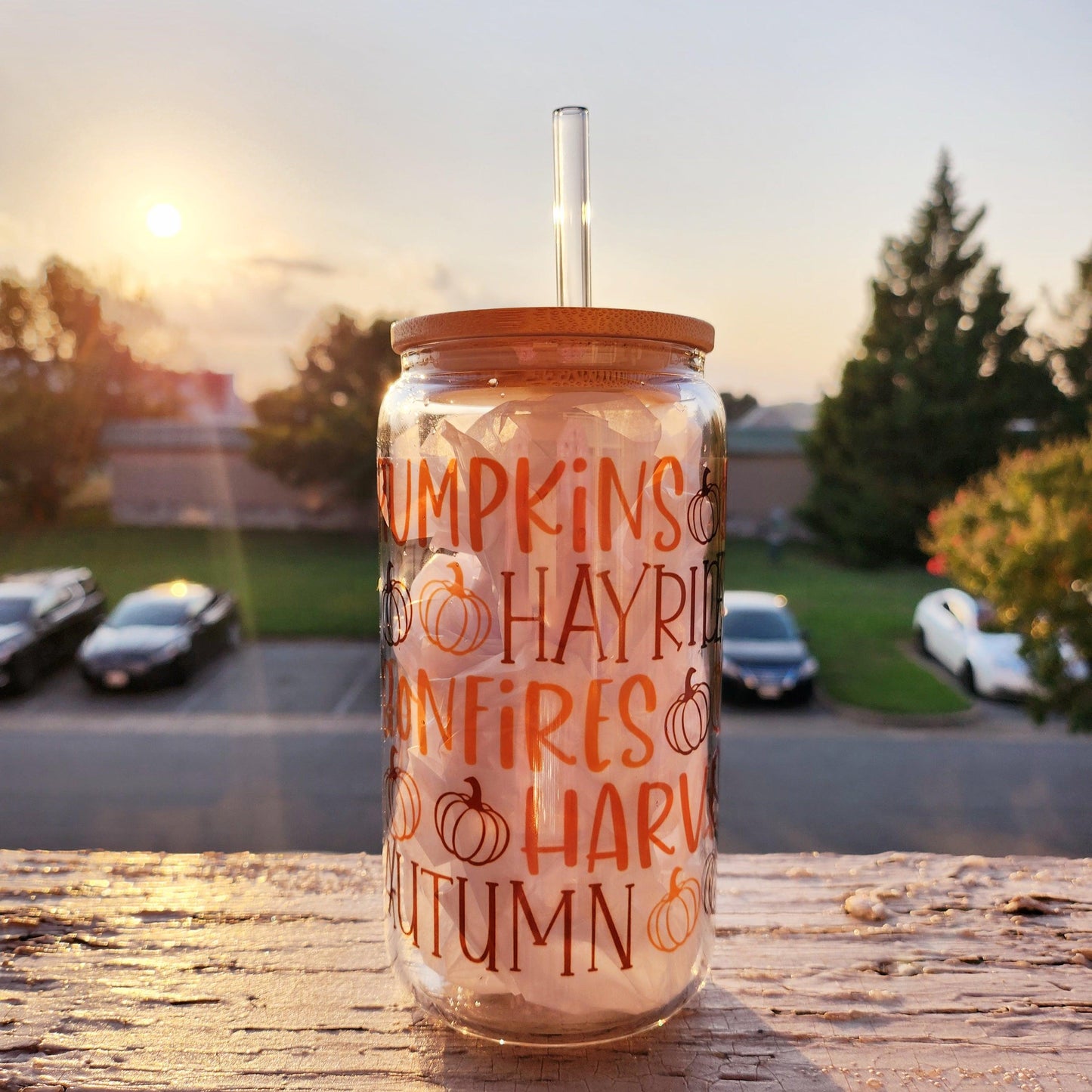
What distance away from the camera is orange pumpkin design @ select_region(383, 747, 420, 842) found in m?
0.72

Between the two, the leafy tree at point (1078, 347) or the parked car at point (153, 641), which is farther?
the leafy tree at point (1078, 347)

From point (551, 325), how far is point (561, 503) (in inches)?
4.7

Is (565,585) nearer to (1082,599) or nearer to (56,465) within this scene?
(1082,599)

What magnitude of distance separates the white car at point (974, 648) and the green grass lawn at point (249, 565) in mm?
6175

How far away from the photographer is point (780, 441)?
18.7 metres

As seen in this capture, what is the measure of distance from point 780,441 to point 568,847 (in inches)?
738

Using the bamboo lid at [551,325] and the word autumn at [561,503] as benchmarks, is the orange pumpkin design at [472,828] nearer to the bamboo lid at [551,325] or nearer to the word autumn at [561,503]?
the word autumn at [561,503]

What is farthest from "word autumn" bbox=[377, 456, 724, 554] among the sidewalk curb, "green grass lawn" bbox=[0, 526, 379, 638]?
"green grass lawn" bbox=[0, 526, 379, 638]

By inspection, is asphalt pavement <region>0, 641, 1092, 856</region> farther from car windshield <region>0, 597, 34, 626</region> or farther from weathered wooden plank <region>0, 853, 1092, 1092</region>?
weathered wooden plank <region>0, 853, 1092, 1092</region>

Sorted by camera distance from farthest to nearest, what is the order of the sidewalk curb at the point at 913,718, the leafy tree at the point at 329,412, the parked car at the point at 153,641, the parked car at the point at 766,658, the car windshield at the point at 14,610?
the leafy tree at the point at 329,412 → the car windshield at the point at 14,610 → the parked car at the point at 153,641 → the parked car at the point at 766,658 → the sidewalk curb at the point at 913,718

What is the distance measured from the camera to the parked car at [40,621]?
355 inches

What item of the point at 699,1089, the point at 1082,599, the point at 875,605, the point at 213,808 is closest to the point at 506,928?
the point at 699,1089

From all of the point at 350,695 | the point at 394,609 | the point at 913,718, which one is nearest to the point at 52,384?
the point at 350,695

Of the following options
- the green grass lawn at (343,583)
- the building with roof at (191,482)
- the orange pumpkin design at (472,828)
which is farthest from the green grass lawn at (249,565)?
the orange pumpkin design at (472,828)
